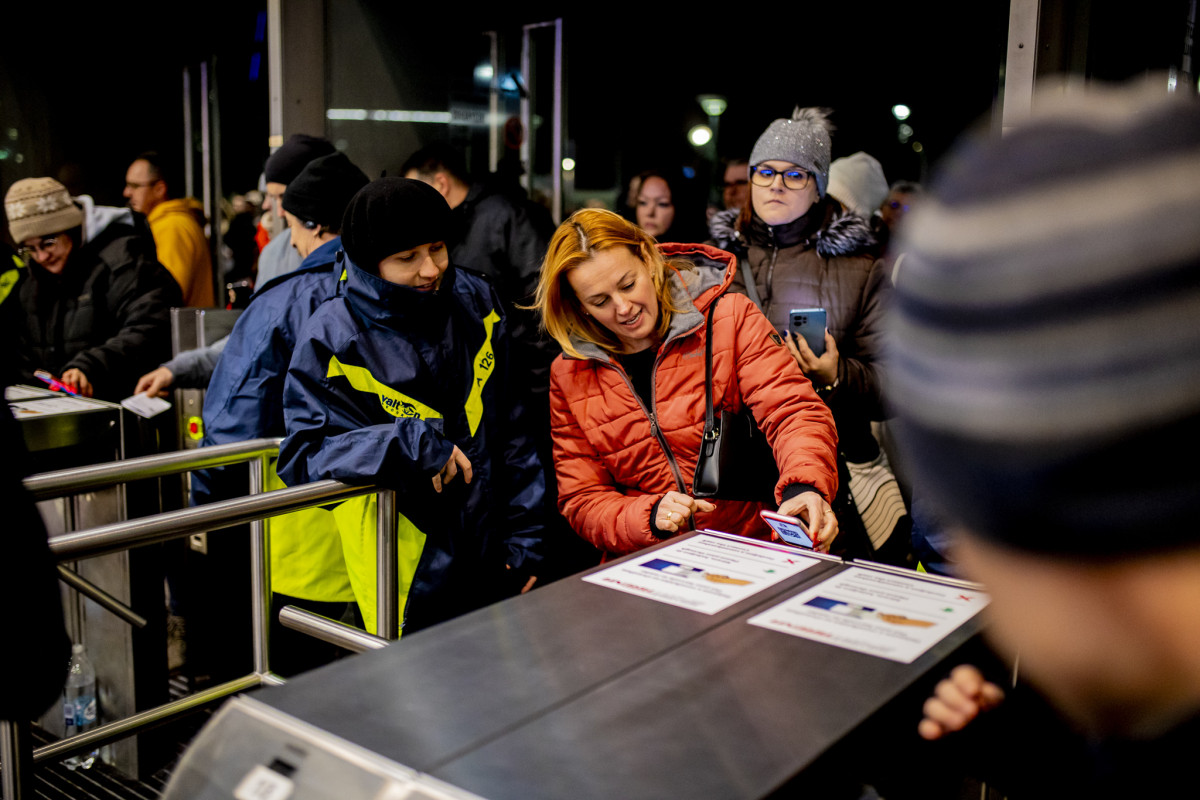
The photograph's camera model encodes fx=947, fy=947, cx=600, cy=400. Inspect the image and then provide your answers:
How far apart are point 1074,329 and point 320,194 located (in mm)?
2993

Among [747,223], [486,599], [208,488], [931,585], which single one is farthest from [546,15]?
[931,585]

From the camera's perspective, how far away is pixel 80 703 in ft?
10.3

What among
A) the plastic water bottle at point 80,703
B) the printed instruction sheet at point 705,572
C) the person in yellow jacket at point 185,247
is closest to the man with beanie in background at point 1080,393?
the printed instruction sheet at point 705,572

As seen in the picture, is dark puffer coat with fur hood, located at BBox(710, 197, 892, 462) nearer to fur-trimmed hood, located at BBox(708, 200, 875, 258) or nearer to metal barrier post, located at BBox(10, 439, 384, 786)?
fur-trimmed hood, located at BBox(708, 200, 875, 258)

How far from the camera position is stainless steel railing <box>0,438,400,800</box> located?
156 centimetres

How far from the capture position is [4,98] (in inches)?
314

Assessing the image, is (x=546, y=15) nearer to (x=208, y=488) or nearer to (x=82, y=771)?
(x=208, y=488)

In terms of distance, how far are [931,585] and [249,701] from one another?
108 cm

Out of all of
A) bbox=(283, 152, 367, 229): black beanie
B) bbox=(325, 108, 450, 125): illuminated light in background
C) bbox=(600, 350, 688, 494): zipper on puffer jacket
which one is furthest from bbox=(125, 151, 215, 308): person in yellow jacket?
bbox=(600, 350, 688, 494): zipper on puffer jacket

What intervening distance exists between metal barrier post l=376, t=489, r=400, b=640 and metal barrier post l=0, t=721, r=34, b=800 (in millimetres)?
766

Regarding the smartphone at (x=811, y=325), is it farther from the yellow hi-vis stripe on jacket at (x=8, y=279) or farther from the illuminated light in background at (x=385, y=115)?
the yellow hi-vis stripe on jacket at (x=8, y=279)

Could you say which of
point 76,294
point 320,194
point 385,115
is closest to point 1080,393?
point 320,194

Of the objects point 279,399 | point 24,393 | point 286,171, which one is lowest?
point 24,393

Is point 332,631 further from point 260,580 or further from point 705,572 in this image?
point 705,572
